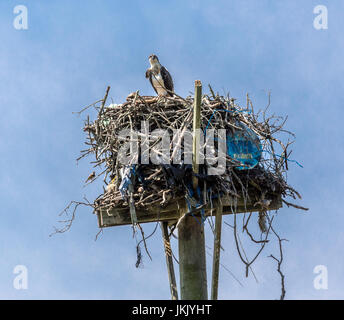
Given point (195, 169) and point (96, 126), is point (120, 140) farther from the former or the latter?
point (195, 169)

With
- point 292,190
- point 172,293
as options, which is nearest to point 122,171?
point 172,293

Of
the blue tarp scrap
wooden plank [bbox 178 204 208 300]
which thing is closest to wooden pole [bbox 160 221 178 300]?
wooden plank [bbox 178 204 208 300]

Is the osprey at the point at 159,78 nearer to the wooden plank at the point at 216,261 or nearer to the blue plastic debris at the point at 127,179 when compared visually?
the blue plastic debris at the point at 127,179

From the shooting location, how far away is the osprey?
1077 cm

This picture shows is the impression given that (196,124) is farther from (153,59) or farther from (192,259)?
(153,59)

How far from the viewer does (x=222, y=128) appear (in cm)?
777

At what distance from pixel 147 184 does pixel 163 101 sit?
130cm

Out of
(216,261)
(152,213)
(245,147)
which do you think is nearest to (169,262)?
(152,213)

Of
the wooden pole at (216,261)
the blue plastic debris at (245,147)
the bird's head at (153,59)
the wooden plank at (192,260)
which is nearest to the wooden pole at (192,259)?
the wooden plank at (192,260)

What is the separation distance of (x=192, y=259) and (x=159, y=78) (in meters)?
4.25

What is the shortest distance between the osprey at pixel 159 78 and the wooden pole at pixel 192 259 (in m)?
3.58

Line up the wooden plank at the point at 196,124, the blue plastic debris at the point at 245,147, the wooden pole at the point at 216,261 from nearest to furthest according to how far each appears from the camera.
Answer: the wooden plank at the point at 196,124 < the wooden pole at the point at 216,261 < the blue plastic debris at the point at 245,147

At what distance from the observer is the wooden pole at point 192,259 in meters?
7.40

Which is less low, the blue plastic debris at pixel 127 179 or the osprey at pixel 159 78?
the osprey at pixel 159 78
